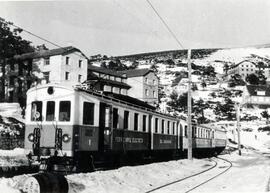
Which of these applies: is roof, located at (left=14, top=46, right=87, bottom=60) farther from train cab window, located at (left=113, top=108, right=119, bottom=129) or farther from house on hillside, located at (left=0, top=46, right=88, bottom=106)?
train cab window, located at (left=113, top=108, right=119, bottom=129)

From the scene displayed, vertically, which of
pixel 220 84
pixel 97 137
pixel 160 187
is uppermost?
pixel 220 84

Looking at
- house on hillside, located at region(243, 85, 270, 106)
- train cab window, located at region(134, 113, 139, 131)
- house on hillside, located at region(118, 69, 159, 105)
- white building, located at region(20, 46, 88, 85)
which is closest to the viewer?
train cab window, located at region(134, 113, 139, 131)

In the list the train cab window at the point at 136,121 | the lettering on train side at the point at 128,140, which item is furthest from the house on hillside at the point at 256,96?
the train cab window at the point at 136,121

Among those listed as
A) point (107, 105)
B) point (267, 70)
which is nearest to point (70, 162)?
point (107, 105)

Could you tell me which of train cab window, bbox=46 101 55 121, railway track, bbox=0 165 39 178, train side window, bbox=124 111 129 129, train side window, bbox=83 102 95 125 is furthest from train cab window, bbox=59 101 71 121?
train side window, bbox=124 111 129 129

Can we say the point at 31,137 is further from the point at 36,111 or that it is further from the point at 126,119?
the point at 126,119

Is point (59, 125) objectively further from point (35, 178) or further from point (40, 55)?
point (40, 55)
